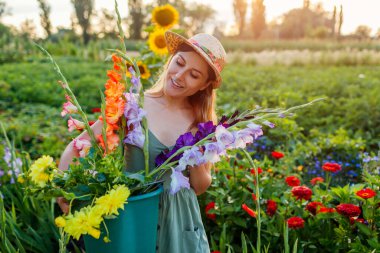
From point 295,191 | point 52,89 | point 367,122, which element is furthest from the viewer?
point 52,89

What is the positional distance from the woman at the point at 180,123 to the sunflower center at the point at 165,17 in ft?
5.15

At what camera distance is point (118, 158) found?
1.01 meters

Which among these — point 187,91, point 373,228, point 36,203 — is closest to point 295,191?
point 373,228

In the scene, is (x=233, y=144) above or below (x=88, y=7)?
below

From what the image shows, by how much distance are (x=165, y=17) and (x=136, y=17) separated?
27716mm

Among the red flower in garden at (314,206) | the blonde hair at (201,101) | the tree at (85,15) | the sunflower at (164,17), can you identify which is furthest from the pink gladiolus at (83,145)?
the tree at (85,15)

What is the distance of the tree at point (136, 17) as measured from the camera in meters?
29.4

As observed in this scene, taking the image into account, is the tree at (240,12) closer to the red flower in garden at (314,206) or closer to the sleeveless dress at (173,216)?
the red flower in garden at (314,206)

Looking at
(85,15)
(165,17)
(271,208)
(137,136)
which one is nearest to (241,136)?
(137,136)

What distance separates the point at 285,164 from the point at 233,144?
1.97 meters

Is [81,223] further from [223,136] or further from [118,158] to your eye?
[223,136]

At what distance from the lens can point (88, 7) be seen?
3122 centimetres

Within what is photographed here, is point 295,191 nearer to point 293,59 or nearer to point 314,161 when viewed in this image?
point 314,161

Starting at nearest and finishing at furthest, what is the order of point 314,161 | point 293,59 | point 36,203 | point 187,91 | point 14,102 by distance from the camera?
point 187,91, point 36,203, point 314,161, point 14,102, point 293,59
